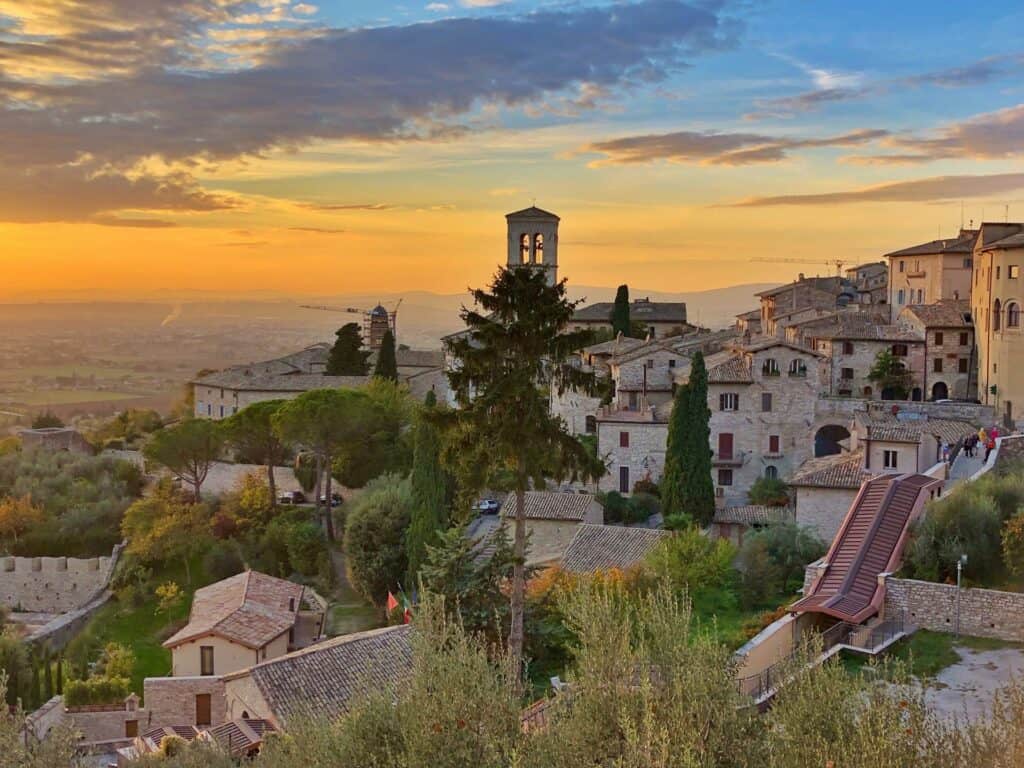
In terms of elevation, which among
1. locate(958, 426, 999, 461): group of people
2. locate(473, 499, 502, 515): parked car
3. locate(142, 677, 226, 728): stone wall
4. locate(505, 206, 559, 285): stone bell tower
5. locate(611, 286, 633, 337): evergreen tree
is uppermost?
locate(505, 206, 559, 285): stone bell tower

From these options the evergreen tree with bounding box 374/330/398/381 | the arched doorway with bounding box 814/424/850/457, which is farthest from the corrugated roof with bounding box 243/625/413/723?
the evergreen tree with bounding box 374/330/398/381

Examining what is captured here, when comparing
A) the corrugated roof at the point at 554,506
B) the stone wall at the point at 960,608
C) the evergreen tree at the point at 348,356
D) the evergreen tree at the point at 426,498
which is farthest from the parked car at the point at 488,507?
the evergreen tree at the point at 348,356

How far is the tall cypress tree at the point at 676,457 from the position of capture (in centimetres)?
3472

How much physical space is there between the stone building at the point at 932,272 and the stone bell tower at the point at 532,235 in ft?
61.8

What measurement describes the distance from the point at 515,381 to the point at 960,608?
959cm

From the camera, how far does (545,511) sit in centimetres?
3400

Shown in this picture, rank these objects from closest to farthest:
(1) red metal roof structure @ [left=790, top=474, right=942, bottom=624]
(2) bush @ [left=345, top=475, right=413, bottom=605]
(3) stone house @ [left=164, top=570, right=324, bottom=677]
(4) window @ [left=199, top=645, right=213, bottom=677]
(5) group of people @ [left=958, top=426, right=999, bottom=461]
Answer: (1) red metal roof structure @ [left=790, top=474, right=942, bottom=624]
(3) stone house @ [left=164, top=570, right=324, bottom=677]
(4) window @ [left=199, top=645, right=213, bottom=677]
(5) group of people @ [left=958, top=426, right=999, bottom=461]
(2) bush @ [left=345, top=475, right=413, bottom=605]

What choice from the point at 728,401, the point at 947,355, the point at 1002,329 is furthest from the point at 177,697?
the point at 947,355

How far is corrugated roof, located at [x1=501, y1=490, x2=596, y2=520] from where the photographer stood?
111 ft

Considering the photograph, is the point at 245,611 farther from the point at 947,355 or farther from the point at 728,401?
the point at 947,355

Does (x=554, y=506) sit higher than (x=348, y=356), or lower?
lower

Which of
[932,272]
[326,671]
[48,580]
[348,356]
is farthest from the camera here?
[348,356]

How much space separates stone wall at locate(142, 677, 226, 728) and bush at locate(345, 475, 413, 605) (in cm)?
887

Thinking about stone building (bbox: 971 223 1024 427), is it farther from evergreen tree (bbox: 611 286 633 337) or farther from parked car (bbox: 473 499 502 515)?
evergreen tree (bbox: 611 286 633 337)
